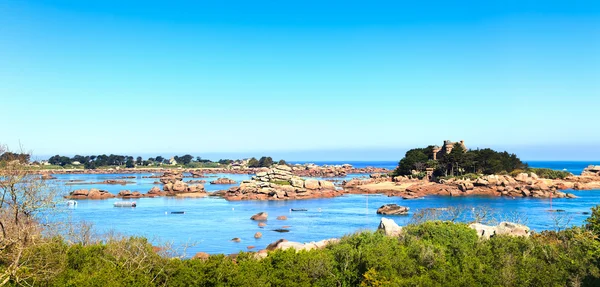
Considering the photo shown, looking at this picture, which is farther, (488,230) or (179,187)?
(179,187)

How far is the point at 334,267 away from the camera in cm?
1898

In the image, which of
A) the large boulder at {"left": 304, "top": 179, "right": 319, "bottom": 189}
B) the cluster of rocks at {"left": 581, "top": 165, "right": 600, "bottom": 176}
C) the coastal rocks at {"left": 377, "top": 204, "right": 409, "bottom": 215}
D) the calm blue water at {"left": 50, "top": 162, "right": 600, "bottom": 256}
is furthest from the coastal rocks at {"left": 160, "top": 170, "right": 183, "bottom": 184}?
the cluster of rocks at {"left": 581, "top": 165, "right": 600, "bottom": 176}

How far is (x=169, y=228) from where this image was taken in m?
49.7

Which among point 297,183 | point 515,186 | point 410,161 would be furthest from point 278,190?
point 410,161

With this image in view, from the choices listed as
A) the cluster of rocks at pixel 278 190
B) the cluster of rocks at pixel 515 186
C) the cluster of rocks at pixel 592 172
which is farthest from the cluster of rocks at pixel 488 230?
the cluster of rocks at pixel 592 172

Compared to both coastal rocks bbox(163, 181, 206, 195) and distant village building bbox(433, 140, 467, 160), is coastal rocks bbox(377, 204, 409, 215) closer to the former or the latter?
coastal rocks bbox(163, 181, 206, 195)

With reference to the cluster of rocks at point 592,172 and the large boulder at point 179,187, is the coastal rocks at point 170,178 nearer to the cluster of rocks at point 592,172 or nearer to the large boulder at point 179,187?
the large boulder at point 179,187

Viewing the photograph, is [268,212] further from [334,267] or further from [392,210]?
[334,267]

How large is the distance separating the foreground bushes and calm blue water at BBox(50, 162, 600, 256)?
17359 mm

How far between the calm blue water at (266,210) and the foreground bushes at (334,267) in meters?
17.4

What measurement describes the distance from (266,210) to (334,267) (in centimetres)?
4694

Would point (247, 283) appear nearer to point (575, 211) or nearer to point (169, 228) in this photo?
point (169, 228)

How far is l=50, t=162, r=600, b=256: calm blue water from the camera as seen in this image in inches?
1753

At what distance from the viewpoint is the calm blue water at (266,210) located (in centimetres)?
4453
